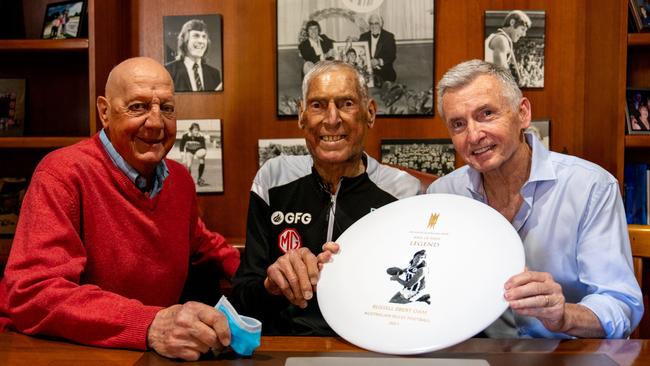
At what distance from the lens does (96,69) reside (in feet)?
8.44

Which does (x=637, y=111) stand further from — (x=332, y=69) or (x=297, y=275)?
(x=297, y=275)

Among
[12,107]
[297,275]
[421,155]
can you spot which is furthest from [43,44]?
[297,275]

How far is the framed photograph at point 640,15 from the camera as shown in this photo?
2.54m

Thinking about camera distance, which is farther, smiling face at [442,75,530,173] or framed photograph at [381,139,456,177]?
framed photograph at [381,139,456,177]

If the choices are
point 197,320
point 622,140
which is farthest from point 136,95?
point 622,140

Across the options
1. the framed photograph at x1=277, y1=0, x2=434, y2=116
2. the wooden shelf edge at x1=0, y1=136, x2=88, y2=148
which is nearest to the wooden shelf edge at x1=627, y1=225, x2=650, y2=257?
the framed photograph at x1=277, y1=0, x2=434, y2=116

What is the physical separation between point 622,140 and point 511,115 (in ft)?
4.10

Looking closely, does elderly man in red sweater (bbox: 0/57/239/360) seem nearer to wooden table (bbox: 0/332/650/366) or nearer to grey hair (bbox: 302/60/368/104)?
wooden table (bbox: 0/332/650/366)

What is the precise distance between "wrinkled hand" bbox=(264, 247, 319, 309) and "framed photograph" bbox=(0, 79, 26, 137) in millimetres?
1979

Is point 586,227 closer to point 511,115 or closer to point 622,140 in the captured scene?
point 511,115

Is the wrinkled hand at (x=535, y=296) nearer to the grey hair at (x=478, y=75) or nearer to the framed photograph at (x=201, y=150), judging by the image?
the grey hair at (x=478, y=75)

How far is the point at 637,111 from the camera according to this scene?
104 inches

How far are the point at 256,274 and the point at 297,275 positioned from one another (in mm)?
424

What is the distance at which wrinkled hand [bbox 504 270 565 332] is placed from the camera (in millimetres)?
1112
